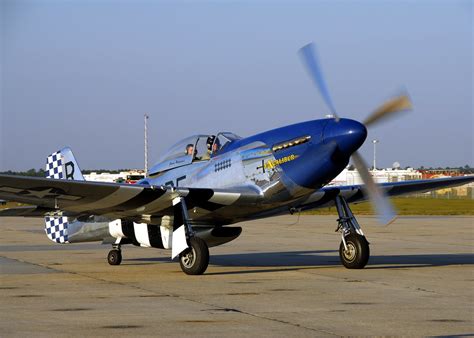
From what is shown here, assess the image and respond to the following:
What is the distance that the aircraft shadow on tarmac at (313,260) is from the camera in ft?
55.8

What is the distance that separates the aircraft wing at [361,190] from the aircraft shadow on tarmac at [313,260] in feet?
4.18

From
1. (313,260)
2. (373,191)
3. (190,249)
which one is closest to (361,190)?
Result: (373,191)

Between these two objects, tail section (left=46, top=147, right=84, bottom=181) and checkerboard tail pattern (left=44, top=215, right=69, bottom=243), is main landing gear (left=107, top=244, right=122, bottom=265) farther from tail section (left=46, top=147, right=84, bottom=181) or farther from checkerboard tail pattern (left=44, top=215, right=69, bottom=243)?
tail section (left=46, top=147, right=84, bottom=181)

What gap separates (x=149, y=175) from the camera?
17.4m

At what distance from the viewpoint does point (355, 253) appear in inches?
623

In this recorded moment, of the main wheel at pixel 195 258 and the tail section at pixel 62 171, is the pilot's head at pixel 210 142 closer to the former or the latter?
the main wheel at pixel 195 258

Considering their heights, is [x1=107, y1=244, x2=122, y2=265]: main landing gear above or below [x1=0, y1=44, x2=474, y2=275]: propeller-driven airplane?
below

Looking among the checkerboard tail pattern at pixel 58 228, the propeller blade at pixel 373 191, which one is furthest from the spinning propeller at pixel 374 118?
the checkerboard tail pattern at pixel 58 228

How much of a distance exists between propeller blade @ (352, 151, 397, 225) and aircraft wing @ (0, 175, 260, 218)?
194cm

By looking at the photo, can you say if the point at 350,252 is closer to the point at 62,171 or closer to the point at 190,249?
the point at 190,249

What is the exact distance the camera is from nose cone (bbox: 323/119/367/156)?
14.0m

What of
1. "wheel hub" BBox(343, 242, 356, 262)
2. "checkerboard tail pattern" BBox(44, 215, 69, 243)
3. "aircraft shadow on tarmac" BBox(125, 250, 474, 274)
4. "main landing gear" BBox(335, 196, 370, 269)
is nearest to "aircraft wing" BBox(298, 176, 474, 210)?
"main landing gear" BBox(335, 196, 370, 269)

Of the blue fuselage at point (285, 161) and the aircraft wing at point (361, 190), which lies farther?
the aircraft wing at point (361, 190)

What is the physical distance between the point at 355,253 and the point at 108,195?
15.4 ft
